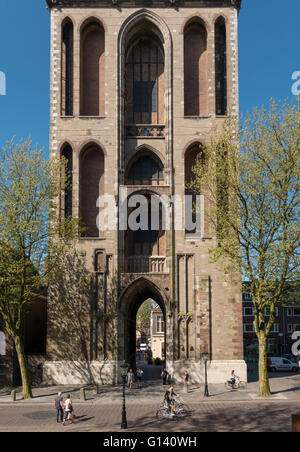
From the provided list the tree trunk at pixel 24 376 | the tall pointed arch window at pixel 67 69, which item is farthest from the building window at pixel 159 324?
the tree trunk at pixel 24 376

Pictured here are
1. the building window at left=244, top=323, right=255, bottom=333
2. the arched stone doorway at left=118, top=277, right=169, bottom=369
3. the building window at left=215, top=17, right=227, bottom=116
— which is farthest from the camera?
the building window at left=244, top=323, right=255, bottom=333

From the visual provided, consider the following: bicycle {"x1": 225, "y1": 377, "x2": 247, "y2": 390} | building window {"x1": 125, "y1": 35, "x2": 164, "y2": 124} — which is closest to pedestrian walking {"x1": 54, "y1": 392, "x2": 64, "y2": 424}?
bicycle {"x1": 225, "y1": 377, "x2": 247, "y2": 390}

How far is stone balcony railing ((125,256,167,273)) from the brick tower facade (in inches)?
3.1

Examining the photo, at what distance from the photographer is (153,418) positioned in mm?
23562

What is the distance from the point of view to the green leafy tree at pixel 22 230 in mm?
29828

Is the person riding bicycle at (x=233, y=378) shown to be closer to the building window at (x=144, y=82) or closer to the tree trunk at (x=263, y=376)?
the tree trunk at (x=263, y=376)

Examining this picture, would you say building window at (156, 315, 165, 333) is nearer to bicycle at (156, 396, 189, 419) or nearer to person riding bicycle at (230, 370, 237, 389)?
person riding bicycle at (230, 370, 237, 389)

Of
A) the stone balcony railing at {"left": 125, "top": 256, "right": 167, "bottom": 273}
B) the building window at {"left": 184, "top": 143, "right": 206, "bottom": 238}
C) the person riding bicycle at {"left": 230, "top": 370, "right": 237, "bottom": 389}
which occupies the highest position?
the building window at {"left": 184, "top": 143, "right": 206, "bottom": 238}

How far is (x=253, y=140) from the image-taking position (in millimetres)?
29719

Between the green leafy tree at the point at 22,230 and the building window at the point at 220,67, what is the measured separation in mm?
14889

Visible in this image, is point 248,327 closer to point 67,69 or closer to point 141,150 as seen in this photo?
point 141,150

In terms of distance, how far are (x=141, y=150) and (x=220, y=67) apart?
9068 millimetres

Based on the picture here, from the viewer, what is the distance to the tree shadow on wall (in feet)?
116

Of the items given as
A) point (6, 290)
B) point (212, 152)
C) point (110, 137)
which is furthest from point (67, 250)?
point (212, 152)
